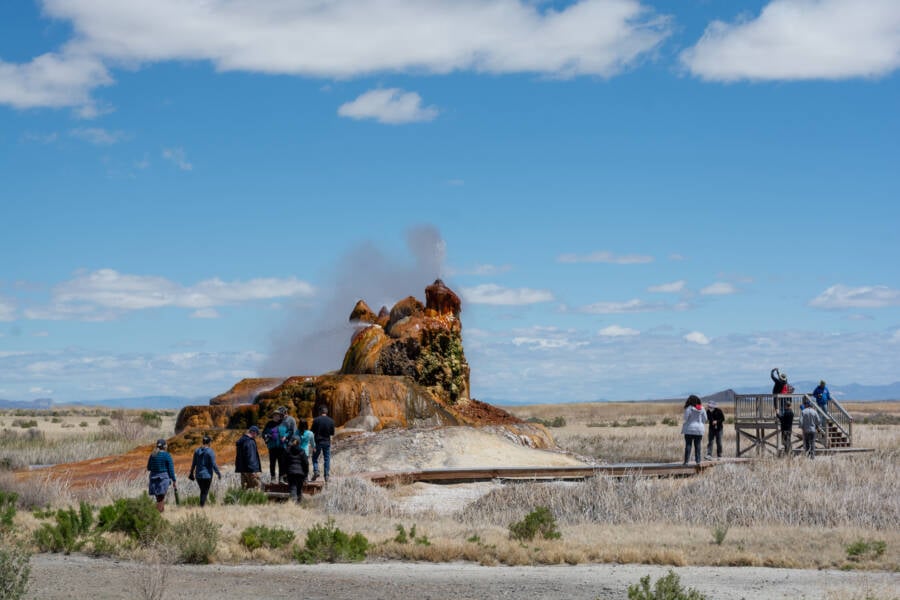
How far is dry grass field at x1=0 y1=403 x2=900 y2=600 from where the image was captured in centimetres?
1413

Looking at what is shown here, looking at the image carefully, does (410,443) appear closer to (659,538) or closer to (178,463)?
(178,463)

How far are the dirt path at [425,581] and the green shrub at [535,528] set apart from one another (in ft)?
5.57

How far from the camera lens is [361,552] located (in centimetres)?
1430

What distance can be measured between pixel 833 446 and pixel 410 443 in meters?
11.5

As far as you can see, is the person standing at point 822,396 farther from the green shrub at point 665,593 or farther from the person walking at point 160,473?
the green shrub at point 665,593

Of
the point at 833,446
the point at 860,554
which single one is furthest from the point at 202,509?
the point at 833,446

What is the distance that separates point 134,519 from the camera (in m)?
15.4

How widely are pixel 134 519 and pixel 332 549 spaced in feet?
10.2

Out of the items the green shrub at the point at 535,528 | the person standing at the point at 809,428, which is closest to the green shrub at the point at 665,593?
the green shrub at the point at 535,528

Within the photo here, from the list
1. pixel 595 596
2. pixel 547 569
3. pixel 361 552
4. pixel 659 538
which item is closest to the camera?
pixel 595 596

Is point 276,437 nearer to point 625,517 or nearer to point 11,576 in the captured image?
point 625,517

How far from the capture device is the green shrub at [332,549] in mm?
14163

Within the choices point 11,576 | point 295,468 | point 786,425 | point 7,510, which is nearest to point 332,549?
point 295,468

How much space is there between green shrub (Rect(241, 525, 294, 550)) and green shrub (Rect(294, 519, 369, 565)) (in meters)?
0.32
